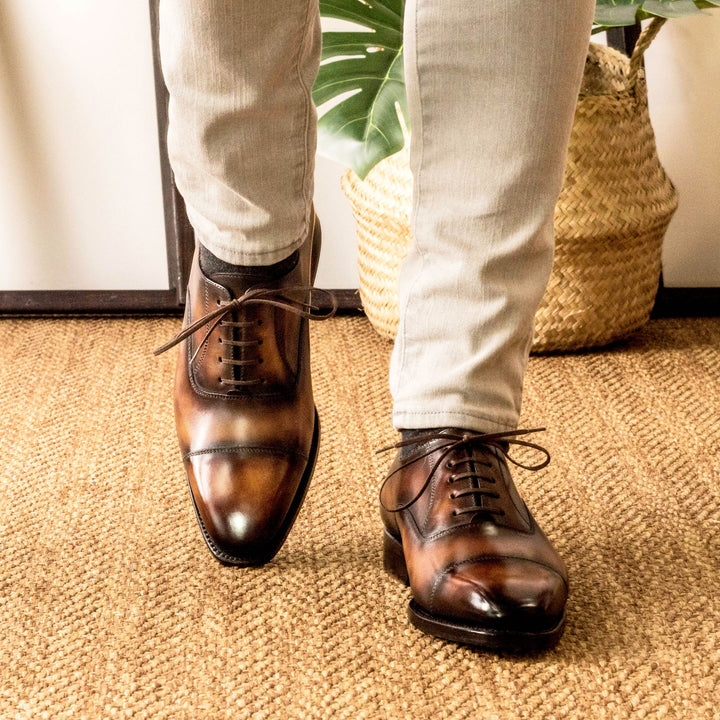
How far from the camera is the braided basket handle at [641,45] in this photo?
3.73 feet

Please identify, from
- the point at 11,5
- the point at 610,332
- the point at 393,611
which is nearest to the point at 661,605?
the point at 393,611

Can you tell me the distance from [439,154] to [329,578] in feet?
1.14

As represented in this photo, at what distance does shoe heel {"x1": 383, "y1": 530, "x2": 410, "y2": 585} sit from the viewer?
0.71 metres

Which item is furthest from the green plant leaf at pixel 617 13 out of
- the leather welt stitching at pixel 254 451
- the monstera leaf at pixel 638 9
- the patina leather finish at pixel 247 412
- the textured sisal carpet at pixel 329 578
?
the leather welt stitching at pixel 254 451

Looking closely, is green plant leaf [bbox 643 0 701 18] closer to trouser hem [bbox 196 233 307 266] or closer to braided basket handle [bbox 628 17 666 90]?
braided basket handle [bbox 628 17 666 90]

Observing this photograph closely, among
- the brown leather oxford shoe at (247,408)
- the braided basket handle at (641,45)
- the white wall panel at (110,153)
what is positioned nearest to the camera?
→ the brown leather oxford shoe at (247,408)

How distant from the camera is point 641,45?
115 cm

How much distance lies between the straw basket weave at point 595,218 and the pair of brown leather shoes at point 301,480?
411mm

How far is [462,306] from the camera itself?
2.14 ft

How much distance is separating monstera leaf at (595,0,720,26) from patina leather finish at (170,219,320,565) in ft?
1.80

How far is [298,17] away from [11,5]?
2.80ft

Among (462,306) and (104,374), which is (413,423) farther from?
(104,374)

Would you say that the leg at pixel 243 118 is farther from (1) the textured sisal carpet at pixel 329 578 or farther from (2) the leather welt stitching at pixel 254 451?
(1) the textured sisal carpet at pixel 329 578

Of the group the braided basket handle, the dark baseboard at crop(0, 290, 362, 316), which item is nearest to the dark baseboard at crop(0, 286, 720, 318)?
the dark baseboard at crop(0, 290, 362, 316)
